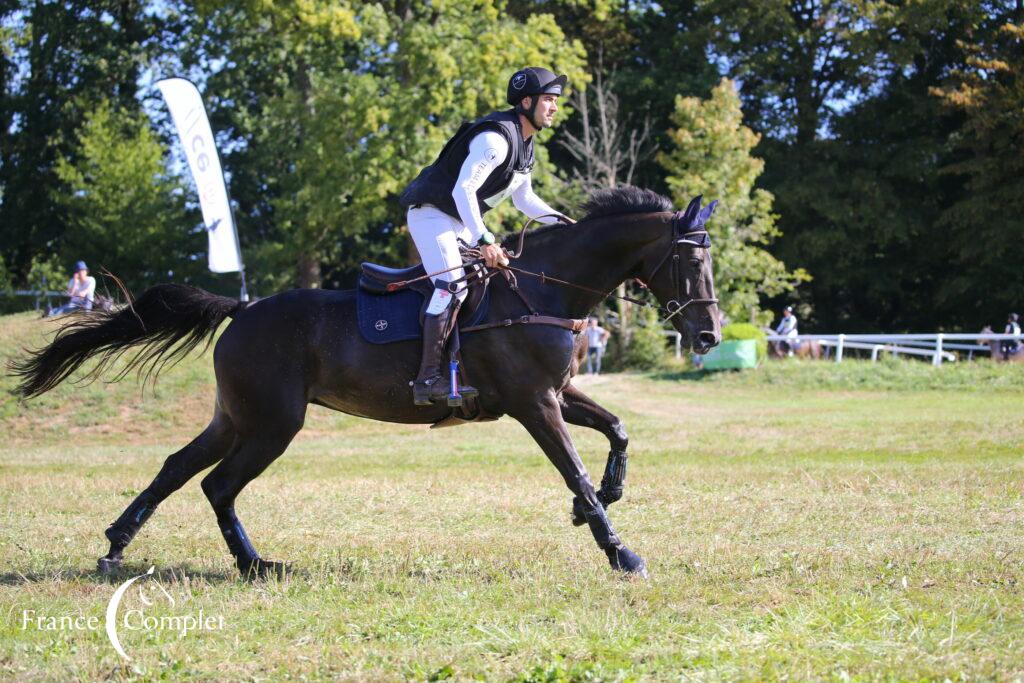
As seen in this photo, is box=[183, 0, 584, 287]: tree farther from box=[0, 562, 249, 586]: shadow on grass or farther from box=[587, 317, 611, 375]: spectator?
box=[0, 562, 249, 586]: shadow on grass

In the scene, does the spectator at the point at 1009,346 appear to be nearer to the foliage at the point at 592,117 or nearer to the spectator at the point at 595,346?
the foliage at the point at 592,117

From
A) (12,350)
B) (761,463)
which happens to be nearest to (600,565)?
(761,463)

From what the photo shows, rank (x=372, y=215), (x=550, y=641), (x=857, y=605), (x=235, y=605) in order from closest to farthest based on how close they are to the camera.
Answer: (x=550, y=641), (x=857, y=605), (x=235, y=605), (x=372, y=215)

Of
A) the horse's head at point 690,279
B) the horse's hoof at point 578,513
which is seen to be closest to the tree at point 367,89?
the horse's head at point 690,279

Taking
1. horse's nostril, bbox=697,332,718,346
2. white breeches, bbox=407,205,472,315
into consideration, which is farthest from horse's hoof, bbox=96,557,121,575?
horse's nostril, bbox=697,332,718,346

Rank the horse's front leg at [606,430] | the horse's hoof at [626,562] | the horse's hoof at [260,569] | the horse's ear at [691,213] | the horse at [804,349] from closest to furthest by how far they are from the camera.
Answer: the horse's hoof at [626,562], the horse's ear at [691,213], the horse's hoof at [260,569], the horse's front leg at [606,430], the horse at [804,349]

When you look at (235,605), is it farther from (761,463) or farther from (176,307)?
(761,463)

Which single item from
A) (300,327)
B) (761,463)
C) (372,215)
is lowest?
(761,463)

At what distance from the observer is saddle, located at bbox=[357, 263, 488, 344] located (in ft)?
26.5

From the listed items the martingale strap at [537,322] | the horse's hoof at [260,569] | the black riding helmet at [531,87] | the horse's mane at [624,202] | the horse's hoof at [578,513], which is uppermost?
the black riding helmet at [531,87]

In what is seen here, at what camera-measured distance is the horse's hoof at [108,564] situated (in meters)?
8.03

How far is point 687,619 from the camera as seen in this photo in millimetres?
6176

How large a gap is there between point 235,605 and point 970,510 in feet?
21.3

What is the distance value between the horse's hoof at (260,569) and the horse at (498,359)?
12 millimetres
